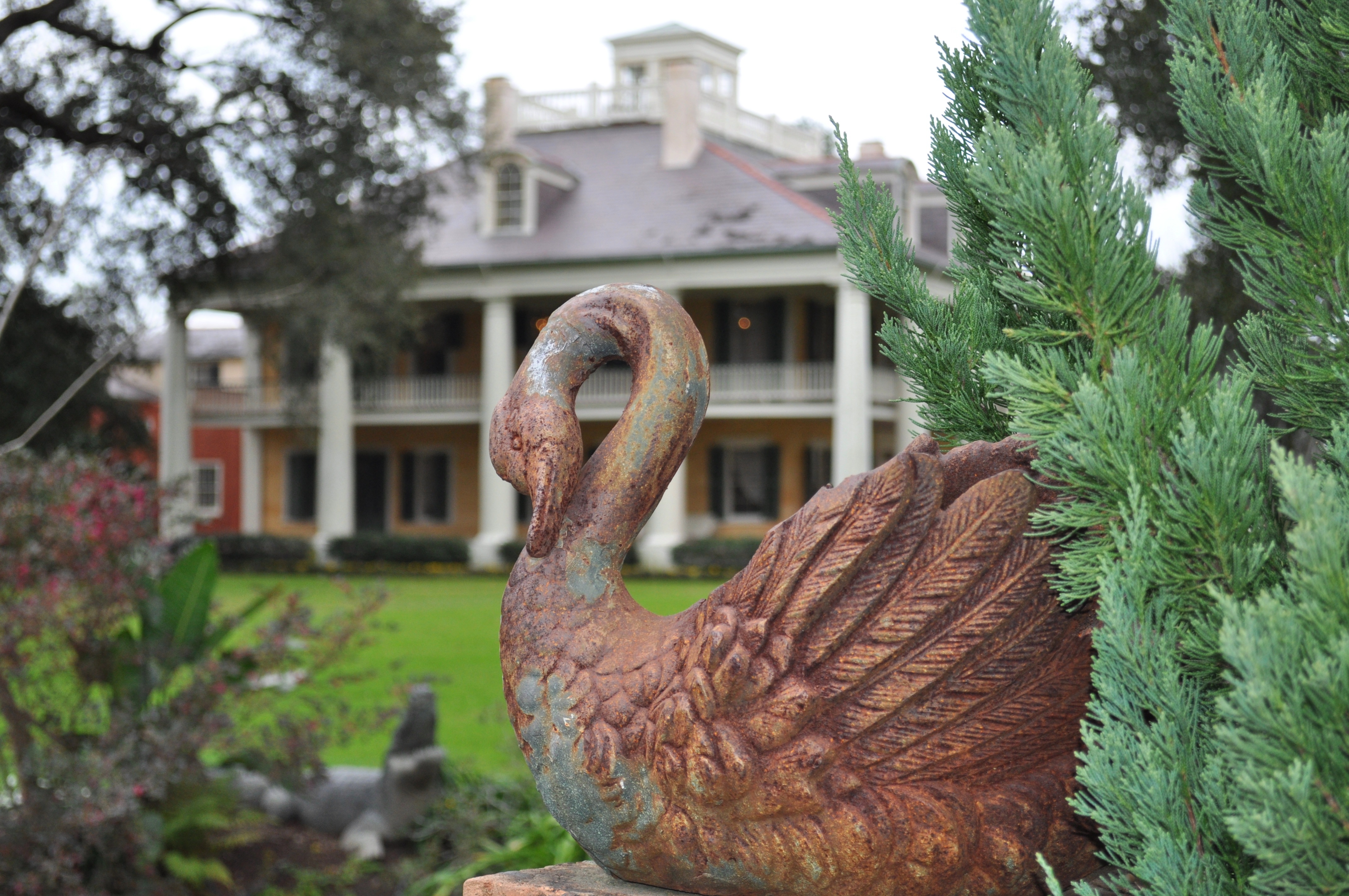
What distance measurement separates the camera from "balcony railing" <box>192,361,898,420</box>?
21562 mm

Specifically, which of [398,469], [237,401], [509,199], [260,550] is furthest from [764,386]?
[237,401]

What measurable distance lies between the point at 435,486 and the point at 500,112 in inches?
297

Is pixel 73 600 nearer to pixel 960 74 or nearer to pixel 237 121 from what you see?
pixel 960 74

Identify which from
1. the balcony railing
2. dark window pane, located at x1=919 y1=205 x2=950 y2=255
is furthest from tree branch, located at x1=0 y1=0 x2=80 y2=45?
dark window pane, located at x1=919 y1=205 x2=950 y2=255

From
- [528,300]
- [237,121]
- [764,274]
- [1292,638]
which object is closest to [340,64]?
[237,121]

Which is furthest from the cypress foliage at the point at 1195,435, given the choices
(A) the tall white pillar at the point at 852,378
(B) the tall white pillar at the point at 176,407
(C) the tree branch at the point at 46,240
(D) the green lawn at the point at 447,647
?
(B) the tall white pillar at the point at 176,407

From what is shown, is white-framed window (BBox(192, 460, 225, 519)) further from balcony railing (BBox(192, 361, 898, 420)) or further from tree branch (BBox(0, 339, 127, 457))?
tree branch (BBox(0, 339, 127, 457))

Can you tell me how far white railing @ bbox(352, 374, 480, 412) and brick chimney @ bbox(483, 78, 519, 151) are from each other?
4.64 metres

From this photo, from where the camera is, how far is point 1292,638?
4.20 ft

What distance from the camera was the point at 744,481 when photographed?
23.3m

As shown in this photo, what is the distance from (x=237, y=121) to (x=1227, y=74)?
1302cm

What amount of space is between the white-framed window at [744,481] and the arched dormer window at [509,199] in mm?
5527

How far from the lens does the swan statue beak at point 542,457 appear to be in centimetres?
214

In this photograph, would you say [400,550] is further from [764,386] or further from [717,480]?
[764,386]
